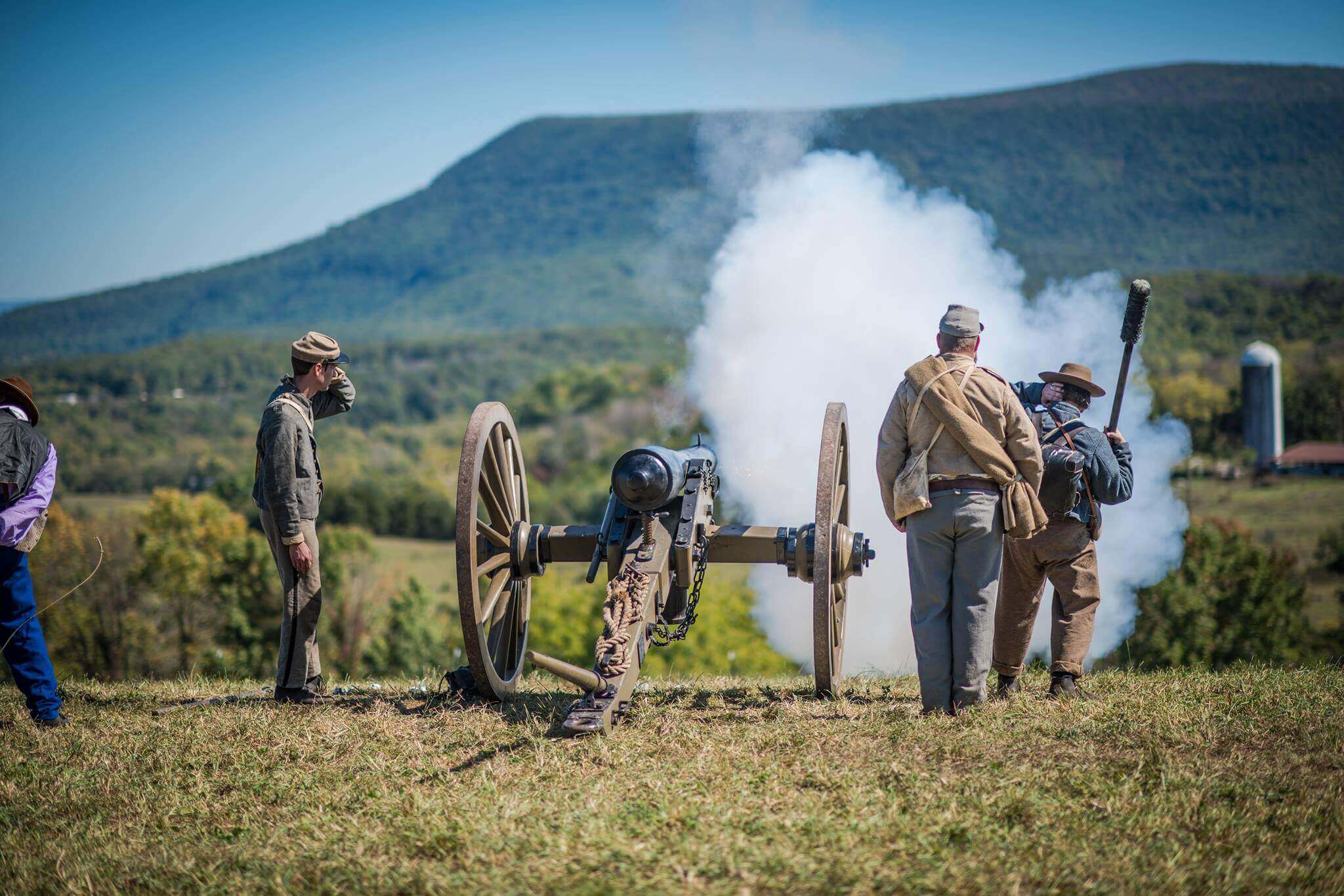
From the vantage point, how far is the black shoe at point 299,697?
6246mm

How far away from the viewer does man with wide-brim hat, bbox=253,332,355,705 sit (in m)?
6.07

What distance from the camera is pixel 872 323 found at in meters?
17.1

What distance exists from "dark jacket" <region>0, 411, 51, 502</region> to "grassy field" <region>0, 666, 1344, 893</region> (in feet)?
3.91

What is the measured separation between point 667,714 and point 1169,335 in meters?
98.2

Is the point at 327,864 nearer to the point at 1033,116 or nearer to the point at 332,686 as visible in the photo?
the point at 332,686

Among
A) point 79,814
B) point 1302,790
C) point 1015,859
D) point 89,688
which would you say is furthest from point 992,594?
point 89,688

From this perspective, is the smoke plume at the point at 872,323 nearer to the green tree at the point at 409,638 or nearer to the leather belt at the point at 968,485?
the leather belt at the point at 968,485

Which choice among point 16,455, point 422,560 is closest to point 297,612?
point 16,455

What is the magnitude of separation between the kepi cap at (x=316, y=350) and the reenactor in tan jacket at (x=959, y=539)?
3049mm

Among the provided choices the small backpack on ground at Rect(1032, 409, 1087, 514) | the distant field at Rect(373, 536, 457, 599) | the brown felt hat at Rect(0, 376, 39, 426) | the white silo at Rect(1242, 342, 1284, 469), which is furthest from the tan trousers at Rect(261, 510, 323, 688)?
the white silo at Rect(1242, 342, 1284, 469)

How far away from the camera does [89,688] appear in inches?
271

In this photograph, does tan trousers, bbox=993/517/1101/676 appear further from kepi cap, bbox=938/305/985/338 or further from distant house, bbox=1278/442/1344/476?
distant house, bbox=1278/442/1344/476

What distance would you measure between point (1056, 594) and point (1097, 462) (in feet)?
2.46

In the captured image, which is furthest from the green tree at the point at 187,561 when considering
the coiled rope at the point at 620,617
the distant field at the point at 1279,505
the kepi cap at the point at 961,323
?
the distant field at the point at 1279,505
